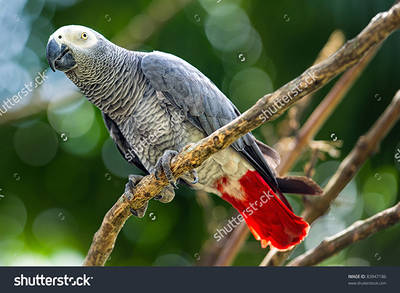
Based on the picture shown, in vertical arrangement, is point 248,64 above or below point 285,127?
above

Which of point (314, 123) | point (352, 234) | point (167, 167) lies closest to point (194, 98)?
point (167, 167)

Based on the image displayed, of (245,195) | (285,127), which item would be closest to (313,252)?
(245,195)

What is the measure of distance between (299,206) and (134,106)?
181 centimetres

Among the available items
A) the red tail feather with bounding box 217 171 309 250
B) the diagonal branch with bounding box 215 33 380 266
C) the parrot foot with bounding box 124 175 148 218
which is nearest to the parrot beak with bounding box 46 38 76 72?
the parrot foot with bounding box 124 175 148 218

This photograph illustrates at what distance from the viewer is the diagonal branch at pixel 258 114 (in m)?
1.25

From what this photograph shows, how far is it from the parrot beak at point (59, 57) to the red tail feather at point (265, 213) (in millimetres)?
971

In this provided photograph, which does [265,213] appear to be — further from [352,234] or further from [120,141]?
[120,141]

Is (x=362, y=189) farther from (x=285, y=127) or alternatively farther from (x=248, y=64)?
(x=248, y=64)

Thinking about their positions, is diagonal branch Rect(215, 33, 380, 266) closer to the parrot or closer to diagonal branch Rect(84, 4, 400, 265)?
the parrot

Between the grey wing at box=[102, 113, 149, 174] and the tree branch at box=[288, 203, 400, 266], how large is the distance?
1.03 meters

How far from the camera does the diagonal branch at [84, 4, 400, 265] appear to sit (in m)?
1.25

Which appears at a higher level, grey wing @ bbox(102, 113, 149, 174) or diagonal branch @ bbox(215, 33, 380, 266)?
grey wing @ bbox(102, 113, 149, 174)

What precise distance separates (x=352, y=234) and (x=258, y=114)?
2.89 feet

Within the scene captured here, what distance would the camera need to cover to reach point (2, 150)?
3121 millimetres
